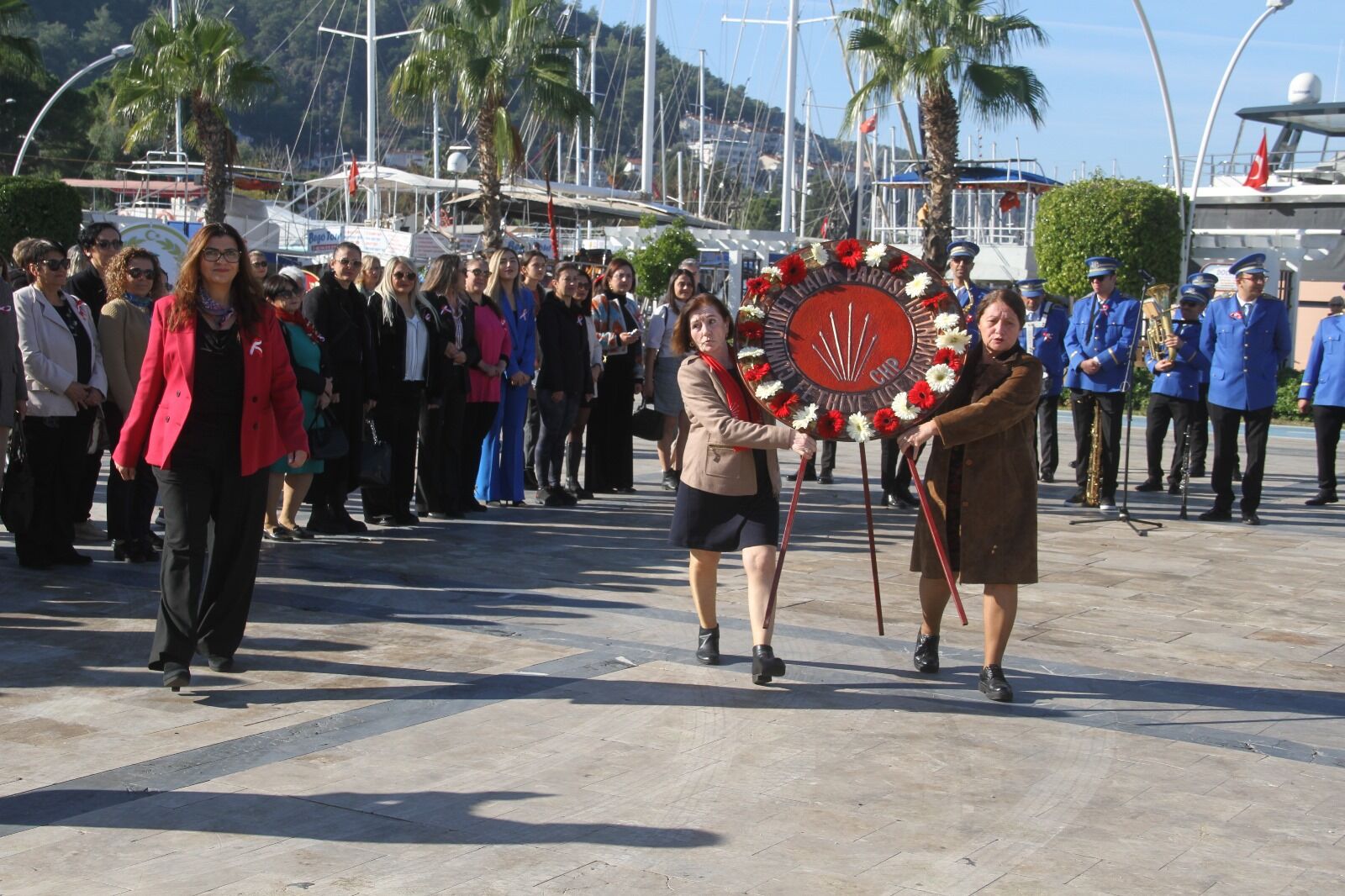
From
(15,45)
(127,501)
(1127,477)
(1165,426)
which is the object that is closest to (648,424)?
(127,501)

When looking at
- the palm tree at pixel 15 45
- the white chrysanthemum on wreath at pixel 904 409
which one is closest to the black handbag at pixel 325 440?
the white chrysanthemum on wreath at pixel 904 409

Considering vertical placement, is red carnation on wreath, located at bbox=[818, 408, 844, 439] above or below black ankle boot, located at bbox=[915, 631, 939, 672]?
above

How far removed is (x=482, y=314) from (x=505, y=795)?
6.90 m

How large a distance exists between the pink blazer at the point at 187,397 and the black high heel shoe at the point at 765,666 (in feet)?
7.55

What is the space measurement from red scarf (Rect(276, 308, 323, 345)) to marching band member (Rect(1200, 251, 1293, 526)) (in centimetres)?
758

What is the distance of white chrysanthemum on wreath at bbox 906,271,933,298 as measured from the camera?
21.1ft

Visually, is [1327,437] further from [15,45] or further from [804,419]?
[15,45]

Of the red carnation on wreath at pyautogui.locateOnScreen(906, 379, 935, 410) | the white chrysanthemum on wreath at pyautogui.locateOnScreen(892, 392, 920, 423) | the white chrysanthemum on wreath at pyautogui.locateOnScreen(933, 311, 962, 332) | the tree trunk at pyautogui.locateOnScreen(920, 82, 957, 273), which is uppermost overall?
the tree trunk at pyautogui.locateOnScreen(920, 82, 957, 273)

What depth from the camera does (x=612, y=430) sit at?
13203 mm

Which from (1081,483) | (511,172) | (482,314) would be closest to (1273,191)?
(511,172)

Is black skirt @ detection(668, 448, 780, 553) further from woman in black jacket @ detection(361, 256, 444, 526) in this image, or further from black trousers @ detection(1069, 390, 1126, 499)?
black trousers @ detection(1069, 390, 1126, 499)

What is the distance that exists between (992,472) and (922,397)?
1.57ft

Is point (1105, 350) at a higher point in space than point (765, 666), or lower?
higher

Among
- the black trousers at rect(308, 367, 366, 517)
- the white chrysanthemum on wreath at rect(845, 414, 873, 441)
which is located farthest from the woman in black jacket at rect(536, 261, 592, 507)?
the white chrysanthemum on wreath at rect(845, 414, 873, 441)
